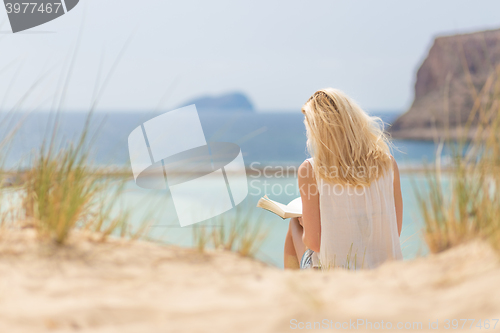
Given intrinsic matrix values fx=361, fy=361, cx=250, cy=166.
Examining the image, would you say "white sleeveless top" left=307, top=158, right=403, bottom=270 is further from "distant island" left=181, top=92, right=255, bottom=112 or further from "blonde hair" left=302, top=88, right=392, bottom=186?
"distant island" left=181, top=92, right=255, bottom=112

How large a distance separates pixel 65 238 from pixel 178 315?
1.78ft

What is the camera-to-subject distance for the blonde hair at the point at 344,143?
1666 mm

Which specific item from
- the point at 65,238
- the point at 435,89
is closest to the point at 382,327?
the point at 65,238

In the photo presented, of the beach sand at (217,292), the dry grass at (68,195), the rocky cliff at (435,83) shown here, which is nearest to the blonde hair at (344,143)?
the beach sand at (217,292)

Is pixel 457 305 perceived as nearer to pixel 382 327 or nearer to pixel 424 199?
pixel 382 327

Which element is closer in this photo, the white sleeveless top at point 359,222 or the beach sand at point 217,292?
the beach sand at point 217,292

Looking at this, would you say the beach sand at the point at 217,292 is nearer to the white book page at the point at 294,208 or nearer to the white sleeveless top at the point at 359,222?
the white sleeveless top at the point at 359,222

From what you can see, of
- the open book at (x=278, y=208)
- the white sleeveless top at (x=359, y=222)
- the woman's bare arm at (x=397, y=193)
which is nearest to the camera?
the white sleeveless top at (x=359, y=222)

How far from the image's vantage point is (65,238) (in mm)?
1129

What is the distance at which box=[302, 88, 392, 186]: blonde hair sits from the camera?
167 cm

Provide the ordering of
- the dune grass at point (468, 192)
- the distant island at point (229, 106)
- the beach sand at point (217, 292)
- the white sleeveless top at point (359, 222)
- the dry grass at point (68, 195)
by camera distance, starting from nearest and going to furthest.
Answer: the beach sand at point (217, 292) < the dune grass at point (468, 192) < the dry grass at point (68, 195) < the distant island at point (229, 106) < the white sleeveless top at point (359, 222)

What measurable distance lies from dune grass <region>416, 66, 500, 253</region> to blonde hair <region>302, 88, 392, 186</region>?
0.58m

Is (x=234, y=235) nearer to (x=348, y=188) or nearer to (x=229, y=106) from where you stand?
(x=348, y=188)

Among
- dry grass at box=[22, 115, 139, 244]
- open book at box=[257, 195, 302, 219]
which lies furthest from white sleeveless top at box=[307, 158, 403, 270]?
dry grass at box=[22, 115, 139, 244]
